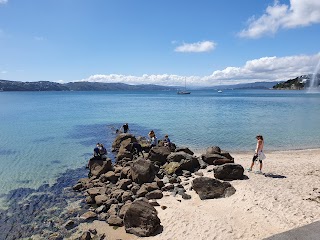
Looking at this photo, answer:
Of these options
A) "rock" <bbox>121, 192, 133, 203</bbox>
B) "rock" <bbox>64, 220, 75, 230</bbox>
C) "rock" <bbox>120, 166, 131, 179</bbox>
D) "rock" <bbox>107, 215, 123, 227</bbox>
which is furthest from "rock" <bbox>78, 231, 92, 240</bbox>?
"rock" <bbox>120, 166, 131, 179</bbox>

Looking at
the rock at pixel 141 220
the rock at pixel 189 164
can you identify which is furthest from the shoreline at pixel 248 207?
the rock at pixel 189 164

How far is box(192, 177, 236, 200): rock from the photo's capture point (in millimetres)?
16125

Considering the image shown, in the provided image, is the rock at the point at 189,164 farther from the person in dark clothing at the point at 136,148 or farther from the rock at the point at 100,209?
the rock at the point at 100,209

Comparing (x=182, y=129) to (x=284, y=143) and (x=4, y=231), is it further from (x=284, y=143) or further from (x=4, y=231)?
(x=4, y=231)

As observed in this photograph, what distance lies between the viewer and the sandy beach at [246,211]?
12.4 metres

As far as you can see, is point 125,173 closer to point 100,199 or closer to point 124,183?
A: point 124,183

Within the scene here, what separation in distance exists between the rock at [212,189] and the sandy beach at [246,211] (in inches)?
13.7

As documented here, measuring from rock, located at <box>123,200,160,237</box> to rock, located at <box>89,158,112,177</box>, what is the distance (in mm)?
8613

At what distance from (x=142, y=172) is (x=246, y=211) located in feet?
25.2

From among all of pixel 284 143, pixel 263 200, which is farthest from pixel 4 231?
pixel 284 143

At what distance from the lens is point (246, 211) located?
45.5 ft

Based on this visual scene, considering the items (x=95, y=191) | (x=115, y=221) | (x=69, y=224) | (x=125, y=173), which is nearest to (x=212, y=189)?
(x=115, y=221)

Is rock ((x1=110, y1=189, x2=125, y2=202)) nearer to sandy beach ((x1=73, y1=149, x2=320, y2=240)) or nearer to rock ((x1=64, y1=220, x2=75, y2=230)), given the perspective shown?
sandy beach ((x1=73, y1=149, x2=320, y2=240))

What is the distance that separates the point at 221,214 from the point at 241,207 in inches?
45.6
